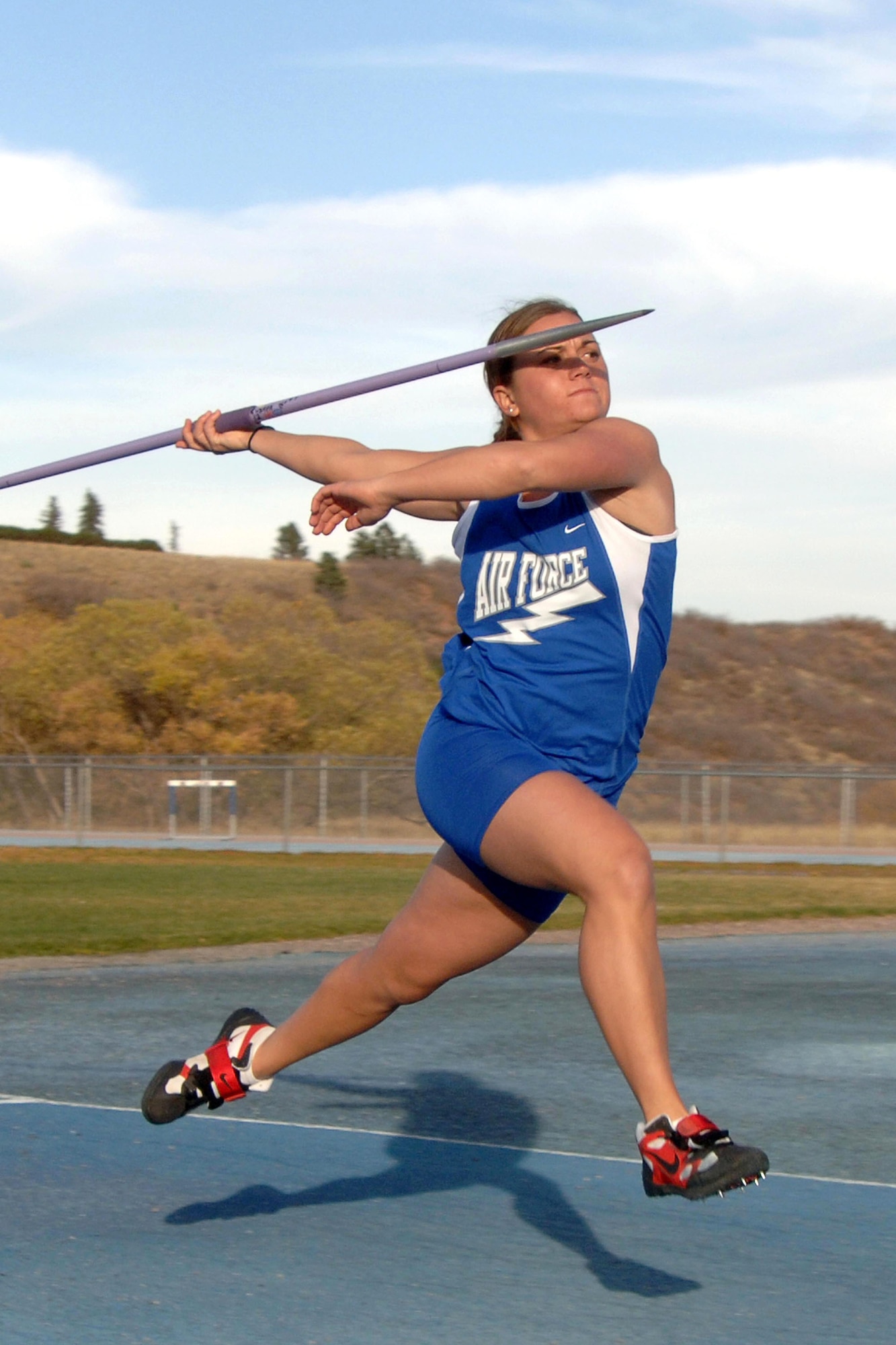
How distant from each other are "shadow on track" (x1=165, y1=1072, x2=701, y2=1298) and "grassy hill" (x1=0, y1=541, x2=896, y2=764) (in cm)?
3396

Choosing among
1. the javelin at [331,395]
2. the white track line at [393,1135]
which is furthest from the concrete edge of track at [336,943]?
the javelin at [331,395]

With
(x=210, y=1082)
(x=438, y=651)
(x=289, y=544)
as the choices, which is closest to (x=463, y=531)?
(x=210, y=1082)

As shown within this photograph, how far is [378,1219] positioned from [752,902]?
520 inches

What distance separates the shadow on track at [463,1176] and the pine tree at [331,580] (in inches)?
2423

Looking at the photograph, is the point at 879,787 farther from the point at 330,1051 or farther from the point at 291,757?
the point at 330,1051

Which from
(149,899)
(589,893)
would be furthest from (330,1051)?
(149,899)

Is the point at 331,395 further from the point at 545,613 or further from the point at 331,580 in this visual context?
the point at 331,580

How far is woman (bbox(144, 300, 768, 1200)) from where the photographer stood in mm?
3346

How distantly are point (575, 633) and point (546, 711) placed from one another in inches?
6.8

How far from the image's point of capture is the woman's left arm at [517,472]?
3.35 metres

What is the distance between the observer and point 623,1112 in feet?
20.2

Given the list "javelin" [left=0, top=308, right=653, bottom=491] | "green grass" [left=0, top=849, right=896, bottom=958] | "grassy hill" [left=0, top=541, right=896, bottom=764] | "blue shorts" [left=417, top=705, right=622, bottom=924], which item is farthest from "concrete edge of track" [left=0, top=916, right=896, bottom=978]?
"grassy hill" [left=0, top=541, right=896, bottom=764]

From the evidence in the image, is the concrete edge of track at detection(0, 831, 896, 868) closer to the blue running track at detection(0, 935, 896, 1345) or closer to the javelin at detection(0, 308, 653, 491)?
the blue running track at detection(0, 935, 896, 1345)

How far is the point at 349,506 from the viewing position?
143 inches
